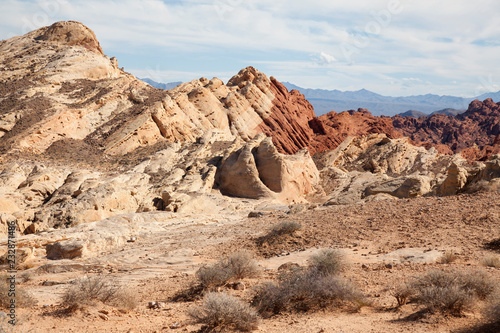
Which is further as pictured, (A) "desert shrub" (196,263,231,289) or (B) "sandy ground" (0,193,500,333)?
(A) "desert shrub" (196,263,231,289)

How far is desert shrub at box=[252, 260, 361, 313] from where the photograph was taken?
729 centimetres

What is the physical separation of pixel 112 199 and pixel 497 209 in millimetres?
16538

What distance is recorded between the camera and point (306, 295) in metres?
7.37

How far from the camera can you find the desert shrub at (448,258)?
31.0 ft

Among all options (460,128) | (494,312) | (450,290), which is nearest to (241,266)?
(450,290)

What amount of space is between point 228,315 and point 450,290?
3590mm

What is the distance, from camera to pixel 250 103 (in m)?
45.6

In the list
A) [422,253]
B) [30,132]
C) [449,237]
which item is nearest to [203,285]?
[422,253]

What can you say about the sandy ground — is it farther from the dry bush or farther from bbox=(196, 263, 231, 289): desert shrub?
bbox=(196, 263, 231, 289): desert shrub

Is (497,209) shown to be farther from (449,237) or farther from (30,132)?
(30,132)

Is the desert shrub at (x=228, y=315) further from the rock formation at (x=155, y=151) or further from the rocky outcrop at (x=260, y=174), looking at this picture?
the rocky outcrop at (x=260, y=174)

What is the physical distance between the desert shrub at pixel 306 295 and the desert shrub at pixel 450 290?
41.9 inches

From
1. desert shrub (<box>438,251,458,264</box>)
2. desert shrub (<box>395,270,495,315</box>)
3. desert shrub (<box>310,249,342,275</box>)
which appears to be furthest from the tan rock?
desert shrub (<box>395,270,495,315</box>)

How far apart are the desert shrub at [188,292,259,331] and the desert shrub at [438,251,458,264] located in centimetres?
532
